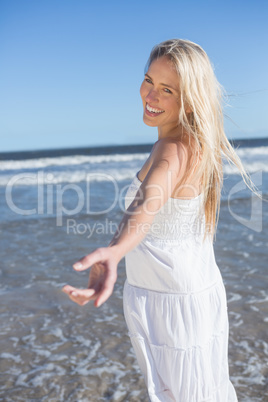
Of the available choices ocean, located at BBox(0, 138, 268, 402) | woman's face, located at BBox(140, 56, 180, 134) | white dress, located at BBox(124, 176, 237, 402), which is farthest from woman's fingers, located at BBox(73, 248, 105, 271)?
ocean, located at BBox(0, 138, 268, 402)

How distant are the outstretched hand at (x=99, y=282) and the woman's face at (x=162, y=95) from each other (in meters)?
0.78

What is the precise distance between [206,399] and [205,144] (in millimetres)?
1079

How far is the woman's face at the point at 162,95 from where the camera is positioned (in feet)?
5.14

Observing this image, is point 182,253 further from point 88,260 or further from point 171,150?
point 88,260

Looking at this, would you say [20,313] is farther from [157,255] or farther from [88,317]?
[157,255]

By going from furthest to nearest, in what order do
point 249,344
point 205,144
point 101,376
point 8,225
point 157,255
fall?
point 8,225 < point 249,344 < point 101,376 < point 157,255 < point 205,144

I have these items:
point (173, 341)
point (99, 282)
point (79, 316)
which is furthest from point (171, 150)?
point (79, 316)

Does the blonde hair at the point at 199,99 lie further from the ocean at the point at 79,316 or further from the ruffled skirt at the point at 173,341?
the ocean at the point at 79,316

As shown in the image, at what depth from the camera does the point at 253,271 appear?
486 centimetres

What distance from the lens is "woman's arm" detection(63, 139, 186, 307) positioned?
989 mm

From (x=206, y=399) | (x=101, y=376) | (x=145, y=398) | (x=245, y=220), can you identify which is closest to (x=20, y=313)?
(x=101, y=376)

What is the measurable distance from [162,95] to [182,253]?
642 mm

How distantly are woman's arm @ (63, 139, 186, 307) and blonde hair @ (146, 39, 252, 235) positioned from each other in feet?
0.49

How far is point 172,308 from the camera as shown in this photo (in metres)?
1.65
